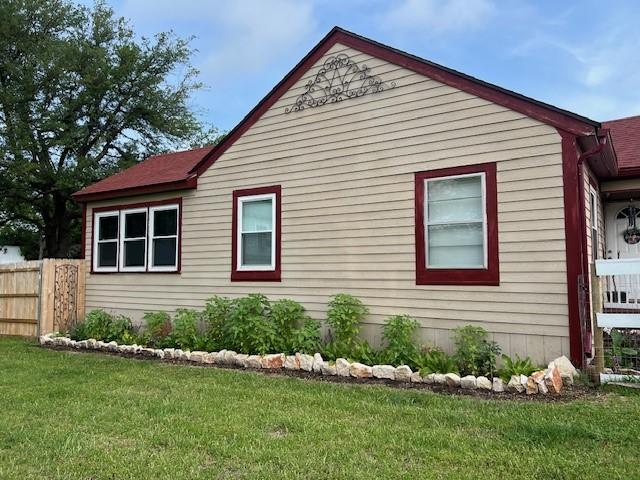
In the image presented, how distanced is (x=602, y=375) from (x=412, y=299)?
8.01ft

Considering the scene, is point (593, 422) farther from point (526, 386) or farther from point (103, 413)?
point (103, 413)

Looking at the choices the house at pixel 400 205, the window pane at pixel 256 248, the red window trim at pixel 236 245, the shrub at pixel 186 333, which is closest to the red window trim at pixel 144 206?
the house at pixel 400 205

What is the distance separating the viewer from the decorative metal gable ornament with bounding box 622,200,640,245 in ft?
28.7

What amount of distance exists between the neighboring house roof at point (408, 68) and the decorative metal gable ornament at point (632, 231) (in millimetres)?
3626

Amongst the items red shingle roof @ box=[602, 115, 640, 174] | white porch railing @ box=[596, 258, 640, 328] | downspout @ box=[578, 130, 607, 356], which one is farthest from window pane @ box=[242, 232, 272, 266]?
red shingle roof @ box=[602, 115, 640, 174]

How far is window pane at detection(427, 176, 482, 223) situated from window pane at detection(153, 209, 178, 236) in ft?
17.4

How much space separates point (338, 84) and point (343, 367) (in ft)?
14.5

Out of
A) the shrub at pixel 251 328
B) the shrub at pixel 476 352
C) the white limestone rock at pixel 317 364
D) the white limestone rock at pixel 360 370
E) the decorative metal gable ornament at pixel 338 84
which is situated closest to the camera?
the shrub at pixel 476 352

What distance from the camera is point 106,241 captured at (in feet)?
37.1

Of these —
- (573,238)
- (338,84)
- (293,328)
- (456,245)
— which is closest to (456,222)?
(456,245)

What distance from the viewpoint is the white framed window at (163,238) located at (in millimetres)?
10125

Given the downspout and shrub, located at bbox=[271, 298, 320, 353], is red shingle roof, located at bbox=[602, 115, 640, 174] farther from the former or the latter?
shrub, located at bbox=[271, 298, 320, 353]

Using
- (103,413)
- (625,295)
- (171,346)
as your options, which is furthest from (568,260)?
(171,346)

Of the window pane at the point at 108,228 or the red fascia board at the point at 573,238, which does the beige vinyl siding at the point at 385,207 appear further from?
the window pane at the point at 108,228
